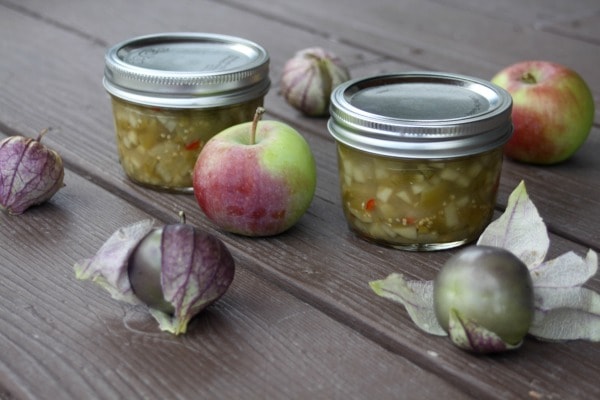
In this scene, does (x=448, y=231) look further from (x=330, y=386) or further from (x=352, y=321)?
(x=330, y=386)

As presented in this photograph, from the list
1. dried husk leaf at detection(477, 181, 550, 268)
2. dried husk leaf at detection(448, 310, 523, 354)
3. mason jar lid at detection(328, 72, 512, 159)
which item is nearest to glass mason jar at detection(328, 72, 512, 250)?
mason jar lid at detection(328, 72, 512, 159)

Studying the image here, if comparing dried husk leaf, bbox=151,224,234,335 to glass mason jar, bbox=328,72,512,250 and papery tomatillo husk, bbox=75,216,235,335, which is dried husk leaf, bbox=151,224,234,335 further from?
glass mason jar, bbox=328,72,512,250

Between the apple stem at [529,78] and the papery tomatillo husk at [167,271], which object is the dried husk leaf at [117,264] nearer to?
the papery tomatillo husk at [167,271]

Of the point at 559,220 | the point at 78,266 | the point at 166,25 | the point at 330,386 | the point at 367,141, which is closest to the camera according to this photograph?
the point at 330,386

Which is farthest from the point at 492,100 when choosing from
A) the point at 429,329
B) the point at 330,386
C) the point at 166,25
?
the point at 166,25

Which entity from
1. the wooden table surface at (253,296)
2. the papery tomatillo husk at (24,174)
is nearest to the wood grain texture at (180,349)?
the wooden table surface at (253,296)

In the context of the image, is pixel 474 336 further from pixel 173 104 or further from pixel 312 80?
pixel 312 80
